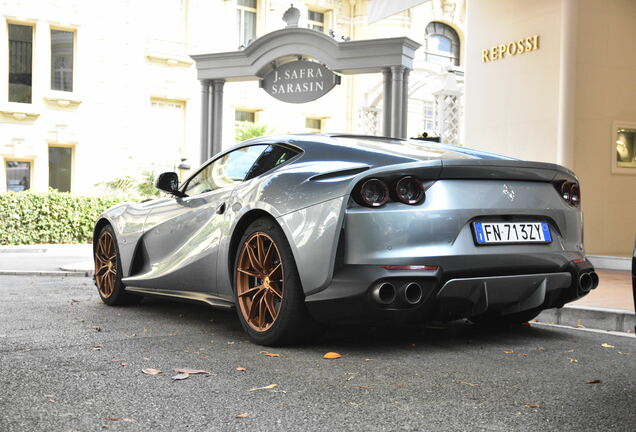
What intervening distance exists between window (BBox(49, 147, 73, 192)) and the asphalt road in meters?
16.6

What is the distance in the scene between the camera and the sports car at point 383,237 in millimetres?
4242

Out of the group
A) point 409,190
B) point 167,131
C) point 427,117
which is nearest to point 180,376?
point 409,190

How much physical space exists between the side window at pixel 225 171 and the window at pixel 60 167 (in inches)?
659

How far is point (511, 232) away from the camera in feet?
14.8

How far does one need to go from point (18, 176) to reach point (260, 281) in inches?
702

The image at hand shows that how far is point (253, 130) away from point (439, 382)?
19.5 metres

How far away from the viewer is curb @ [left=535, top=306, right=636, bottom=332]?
20.0 ft

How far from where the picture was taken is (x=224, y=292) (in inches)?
203

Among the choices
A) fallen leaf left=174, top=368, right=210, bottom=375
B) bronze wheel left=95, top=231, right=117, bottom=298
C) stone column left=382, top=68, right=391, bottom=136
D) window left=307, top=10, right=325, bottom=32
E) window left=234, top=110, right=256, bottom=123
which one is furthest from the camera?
window left=307, top=10, right=325, bottom=32

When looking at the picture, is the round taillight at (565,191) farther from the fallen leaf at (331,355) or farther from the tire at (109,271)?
the tire at (109,271)

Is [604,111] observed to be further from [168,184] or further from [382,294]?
[382,294]

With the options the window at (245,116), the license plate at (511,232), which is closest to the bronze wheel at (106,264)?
the license plate at (511,232)

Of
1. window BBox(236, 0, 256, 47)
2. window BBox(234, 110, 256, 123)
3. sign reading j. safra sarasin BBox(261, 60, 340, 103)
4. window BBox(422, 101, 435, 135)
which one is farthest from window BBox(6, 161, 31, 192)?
window BBox(422, 101, 435, 135)

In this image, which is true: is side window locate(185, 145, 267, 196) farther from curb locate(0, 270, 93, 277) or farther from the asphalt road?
curb locate(0, 270, 93, 277)
